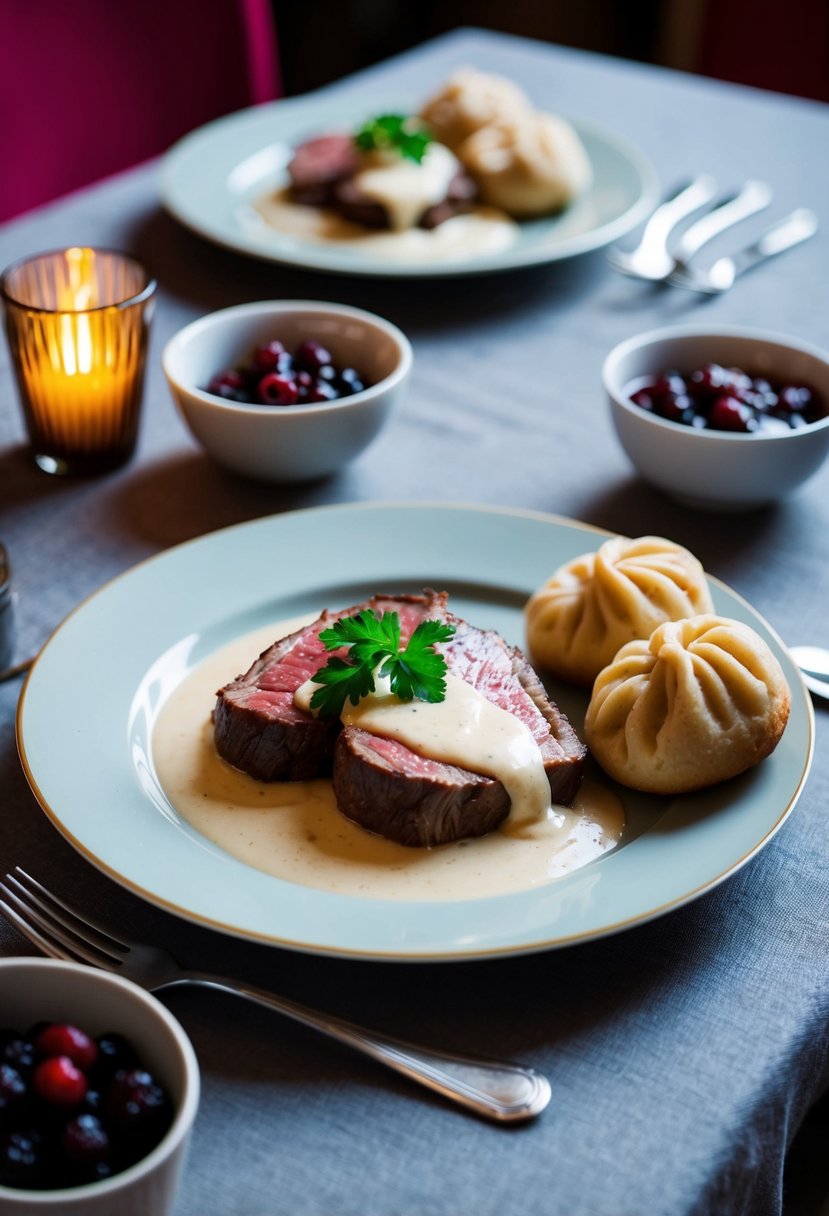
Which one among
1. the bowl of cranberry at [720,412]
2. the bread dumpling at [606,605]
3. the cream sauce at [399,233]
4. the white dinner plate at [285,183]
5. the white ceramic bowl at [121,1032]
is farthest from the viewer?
the cream sauce at [399,233]

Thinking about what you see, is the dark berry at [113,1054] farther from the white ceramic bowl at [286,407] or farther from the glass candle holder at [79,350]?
the glass candle holder at [79,350]

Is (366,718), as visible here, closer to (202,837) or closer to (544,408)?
(202,837)

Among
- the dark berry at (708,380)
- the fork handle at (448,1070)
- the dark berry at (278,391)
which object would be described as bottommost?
the fork handle at (448,1070)

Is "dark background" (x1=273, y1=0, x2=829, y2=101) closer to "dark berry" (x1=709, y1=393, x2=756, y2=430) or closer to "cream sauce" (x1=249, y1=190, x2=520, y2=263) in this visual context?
"cream sauce" (x1=249, y1=190, x2=520, y2=263)

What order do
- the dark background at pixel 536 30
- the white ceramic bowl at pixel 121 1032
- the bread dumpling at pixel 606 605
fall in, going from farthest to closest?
the dark background at pixel 536 30 < the bread dumpling at pixel 606 605 < the white ceramic bowl at pixel 121 1032

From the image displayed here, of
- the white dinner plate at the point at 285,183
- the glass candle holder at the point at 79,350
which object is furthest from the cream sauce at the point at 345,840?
the white dinner plate at the point at 285,183

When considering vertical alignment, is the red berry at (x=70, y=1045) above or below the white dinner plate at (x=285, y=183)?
above

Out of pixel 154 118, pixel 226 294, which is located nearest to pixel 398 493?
pixel 226 294
